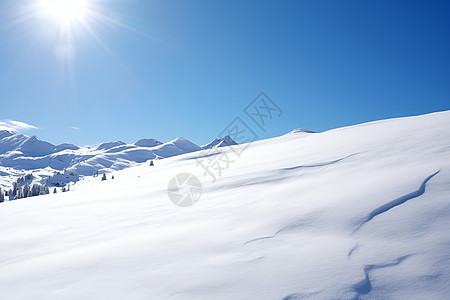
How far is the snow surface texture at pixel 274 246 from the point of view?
1.85 metres

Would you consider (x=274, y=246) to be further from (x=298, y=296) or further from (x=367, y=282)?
(x=367, y=282)

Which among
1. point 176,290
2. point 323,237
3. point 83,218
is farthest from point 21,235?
point 323,237

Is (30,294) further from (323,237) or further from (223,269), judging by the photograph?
(323,237)

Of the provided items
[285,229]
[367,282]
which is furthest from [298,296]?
[285,229]

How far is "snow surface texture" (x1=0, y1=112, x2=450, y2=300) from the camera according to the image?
6.07ft

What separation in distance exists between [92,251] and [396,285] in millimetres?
3628

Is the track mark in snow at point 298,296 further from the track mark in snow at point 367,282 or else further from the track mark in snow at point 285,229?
the track mark in snow at point 285,229

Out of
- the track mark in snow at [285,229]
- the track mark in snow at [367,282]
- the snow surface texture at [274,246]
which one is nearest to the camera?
the track mark in snow at [367,282]

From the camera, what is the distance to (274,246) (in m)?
2.55

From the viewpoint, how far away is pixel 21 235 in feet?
15.3

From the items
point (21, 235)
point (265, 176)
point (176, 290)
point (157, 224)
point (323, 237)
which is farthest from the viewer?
point (265, 176)

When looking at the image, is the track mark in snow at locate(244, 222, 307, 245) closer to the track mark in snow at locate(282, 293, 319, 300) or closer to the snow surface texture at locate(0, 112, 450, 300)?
the snow surface texture at locate(0, 112, 450, 300)

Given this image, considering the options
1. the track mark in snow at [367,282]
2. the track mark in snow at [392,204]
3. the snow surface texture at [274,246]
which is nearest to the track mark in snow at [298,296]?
the snow surface texture at [274,246]

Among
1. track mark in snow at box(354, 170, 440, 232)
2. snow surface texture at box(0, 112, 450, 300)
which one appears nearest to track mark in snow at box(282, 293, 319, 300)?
snow surface texture at box(0, 112, 450, 300)
